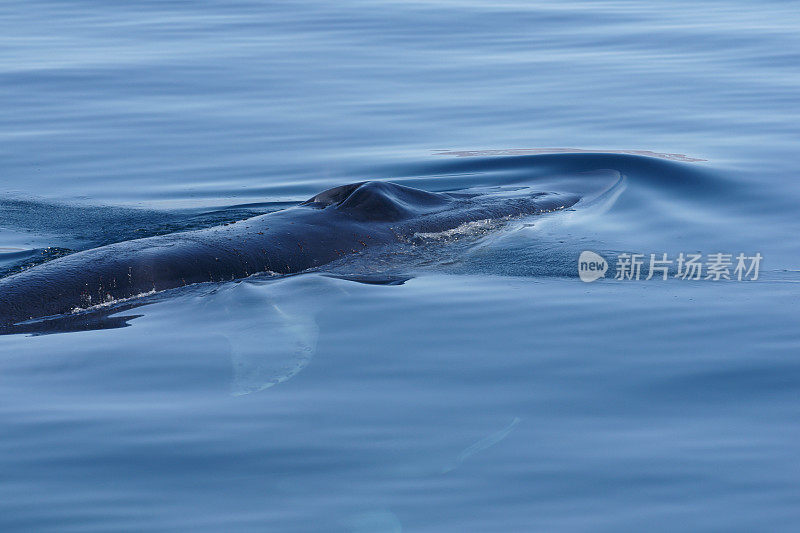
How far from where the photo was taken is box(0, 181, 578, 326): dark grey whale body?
10.5m

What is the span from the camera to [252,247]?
11.8m

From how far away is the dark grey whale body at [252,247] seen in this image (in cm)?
1048

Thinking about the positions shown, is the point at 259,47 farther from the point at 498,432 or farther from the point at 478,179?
the point at 498,432

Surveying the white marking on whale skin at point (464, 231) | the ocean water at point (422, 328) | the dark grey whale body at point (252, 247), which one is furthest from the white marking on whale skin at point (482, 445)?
the white marking on whale skin at point (464, 231)

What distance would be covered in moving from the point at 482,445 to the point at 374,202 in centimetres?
574

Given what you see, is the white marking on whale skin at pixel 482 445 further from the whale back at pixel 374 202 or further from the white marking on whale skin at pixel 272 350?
the whale back at pixel 374 202

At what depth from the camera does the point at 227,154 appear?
19.2 meters

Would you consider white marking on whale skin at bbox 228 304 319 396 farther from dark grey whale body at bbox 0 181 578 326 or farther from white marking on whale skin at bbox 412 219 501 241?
white marking on whale skin at bbox 412 219 501 241

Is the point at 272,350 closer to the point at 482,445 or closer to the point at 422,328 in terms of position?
the point at 422,328

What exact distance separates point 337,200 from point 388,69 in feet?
42.9

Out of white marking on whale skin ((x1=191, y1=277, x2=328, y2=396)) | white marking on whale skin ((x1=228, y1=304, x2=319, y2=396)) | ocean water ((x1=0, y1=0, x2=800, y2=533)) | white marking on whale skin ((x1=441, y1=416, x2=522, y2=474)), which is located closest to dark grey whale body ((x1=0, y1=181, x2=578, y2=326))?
ocean water ((x1=0, y1=0, x2=800, y2=533))

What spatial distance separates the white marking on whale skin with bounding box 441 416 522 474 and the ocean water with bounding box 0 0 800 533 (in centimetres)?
3

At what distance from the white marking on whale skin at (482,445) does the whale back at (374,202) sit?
5292mm

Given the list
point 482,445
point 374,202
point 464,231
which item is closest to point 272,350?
point 482,445
